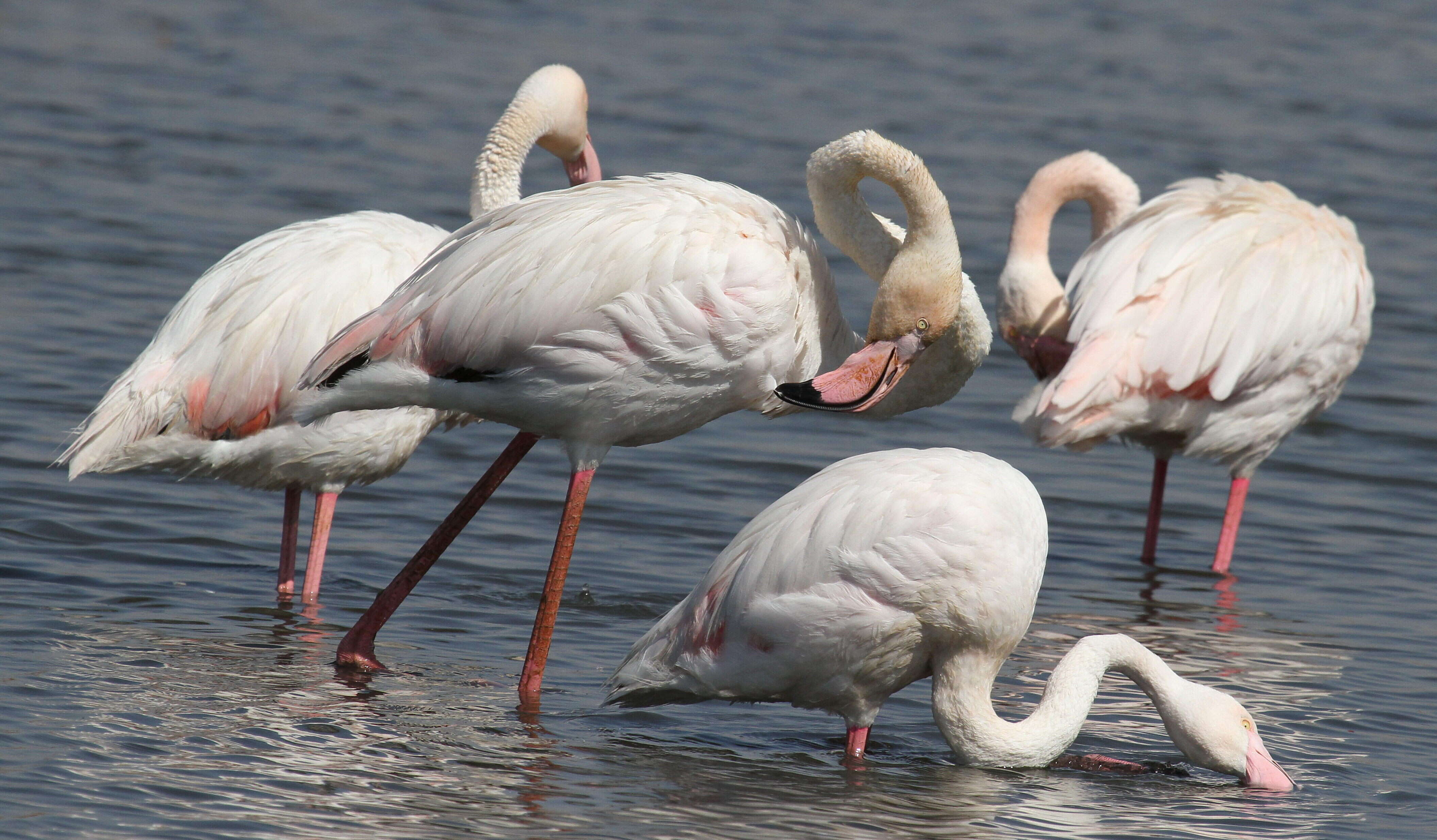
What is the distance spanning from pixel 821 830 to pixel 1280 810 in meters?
1.37

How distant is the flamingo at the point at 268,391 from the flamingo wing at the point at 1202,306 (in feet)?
8.63

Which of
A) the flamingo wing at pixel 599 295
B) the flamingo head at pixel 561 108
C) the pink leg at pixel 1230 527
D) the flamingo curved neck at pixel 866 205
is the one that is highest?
the flamingo head at pixel 561 108

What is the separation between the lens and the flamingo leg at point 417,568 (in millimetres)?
5828

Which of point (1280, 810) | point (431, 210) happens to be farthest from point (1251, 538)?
point (431, 210)

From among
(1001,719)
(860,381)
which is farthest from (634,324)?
(1001,719)

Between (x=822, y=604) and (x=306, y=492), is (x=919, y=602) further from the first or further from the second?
(x=306, y=492)

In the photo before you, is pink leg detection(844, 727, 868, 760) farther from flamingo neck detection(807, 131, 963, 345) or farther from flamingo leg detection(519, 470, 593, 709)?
flamingo neck detection(807, 131, 963, 345)

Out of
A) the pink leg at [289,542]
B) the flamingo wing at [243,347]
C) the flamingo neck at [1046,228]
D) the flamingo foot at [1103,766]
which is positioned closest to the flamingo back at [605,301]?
the flamingo wing at [243,347]

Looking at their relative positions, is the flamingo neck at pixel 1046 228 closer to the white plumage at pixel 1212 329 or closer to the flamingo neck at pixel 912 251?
the white plumage at pixel 1212 329

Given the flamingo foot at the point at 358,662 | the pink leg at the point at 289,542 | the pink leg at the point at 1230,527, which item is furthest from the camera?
the pink leg at the point at 1230,527

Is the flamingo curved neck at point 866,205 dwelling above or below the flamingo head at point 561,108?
below

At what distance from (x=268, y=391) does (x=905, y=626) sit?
2.46 m

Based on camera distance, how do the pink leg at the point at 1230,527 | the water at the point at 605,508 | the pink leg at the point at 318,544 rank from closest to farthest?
the water at the point at 605,508 < the pink leg at the point at 318,544 < the pink leg at the point at 1230,527

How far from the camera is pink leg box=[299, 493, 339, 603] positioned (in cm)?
645
